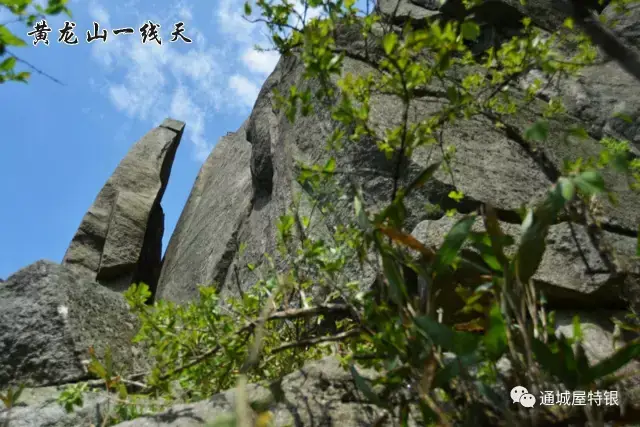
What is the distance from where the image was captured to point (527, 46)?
2.66 meters

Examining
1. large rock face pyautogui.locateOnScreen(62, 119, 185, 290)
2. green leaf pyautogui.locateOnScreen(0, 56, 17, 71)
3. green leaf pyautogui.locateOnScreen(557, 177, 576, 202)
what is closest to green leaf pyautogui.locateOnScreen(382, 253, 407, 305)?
green leaf pyautogui.locateOnScreen(557, 177, 576, 202)

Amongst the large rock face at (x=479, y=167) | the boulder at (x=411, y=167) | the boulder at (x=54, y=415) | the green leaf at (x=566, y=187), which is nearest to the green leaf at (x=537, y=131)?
the green leaf at (x=566, y=187)

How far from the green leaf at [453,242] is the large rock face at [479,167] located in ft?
1.24

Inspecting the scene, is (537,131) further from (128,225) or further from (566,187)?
(128,225)

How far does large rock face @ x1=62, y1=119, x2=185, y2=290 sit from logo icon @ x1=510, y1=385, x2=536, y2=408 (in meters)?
9.01

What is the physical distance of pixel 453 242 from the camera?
5.66 ft

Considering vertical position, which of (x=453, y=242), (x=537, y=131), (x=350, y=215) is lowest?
(x=453, y=242)

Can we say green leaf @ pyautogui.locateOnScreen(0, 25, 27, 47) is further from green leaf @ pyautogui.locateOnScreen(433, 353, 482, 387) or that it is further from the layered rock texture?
green leaf @ pyautogui.locateOnScreen(433, 353, 482, 387)

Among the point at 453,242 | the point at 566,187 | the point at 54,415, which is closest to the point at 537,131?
the point at 566,187

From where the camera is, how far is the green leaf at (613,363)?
1562 mm

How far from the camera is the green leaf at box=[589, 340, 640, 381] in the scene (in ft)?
5.12

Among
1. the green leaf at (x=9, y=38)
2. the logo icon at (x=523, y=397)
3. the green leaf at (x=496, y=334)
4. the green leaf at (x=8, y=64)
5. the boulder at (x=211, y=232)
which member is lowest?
the logo icon at (x=523, y=397)

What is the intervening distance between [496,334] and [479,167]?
255cm

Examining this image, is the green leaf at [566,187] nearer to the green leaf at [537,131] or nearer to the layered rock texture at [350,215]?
the green leaf at [537,131]
